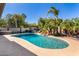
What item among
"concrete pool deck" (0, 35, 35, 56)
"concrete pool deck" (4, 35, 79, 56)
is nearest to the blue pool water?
"concrete pool deck" (4, 35, 79, 56)

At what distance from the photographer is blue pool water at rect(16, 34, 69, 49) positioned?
5.95m

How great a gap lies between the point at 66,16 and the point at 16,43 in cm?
188

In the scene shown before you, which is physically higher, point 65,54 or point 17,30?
point 17,30

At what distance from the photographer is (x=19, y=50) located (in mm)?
5625

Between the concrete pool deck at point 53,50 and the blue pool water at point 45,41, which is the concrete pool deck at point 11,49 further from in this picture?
the blue pool water at point 45,41

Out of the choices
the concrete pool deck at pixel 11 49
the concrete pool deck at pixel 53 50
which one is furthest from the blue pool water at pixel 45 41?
the concrete pool deck at pixel 11 49

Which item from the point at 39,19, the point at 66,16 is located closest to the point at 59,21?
the point at 66,16

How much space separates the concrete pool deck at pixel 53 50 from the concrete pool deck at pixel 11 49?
137 mm

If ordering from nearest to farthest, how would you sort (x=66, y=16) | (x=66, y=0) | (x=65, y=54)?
(x=66, y=0) < (x=65, y=54) < (x=66, y=16)

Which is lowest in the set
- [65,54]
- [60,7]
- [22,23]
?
[65,54]

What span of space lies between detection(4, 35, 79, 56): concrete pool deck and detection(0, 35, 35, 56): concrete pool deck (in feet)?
0.45

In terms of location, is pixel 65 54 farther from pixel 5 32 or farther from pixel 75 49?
pixel 5 32

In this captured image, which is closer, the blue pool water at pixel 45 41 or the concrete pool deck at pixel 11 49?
the concrete pool deck at pixel 11 49

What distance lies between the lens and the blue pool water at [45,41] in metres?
5.95
